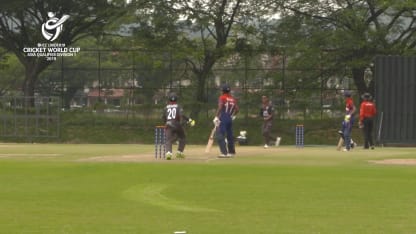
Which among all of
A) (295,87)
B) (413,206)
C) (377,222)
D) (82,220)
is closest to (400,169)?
(413,206)

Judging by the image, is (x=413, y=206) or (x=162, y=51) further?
(x=162, y=51)

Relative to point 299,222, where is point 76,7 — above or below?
above

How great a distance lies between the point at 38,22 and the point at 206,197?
3465cm

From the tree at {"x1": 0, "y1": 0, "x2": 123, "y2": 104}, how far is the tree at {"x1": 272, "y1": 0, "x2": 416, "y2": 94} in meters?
10.4

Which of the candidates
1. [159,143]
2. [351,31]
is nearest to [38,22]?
[351,31]

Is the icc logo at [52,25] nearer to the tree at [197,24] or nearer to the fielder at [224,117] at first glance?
the tree at [197,24]

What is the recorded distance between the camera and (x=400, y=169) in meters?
18.1

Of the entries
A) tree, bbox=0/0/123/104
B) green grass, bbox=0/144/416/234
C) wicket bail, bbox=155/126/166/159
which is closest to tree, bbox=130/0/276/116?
tree, bbox=0/0/123/104

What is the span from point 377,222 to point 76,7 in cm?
3662

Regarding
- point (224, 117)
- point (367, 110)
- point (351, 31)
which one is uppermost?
point (351, 31)

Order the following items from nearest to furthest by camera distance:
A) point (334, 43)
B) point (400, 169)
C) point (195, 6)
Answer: point (400, 169)
point (334, 43)
point (195, 6)

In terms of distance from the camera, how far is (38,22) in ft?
148

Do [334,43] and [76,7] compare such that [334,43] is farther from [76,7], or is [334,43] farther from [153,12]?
[76,7]

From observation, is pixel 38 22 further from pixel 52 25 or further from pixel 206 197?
pixel 206 197
